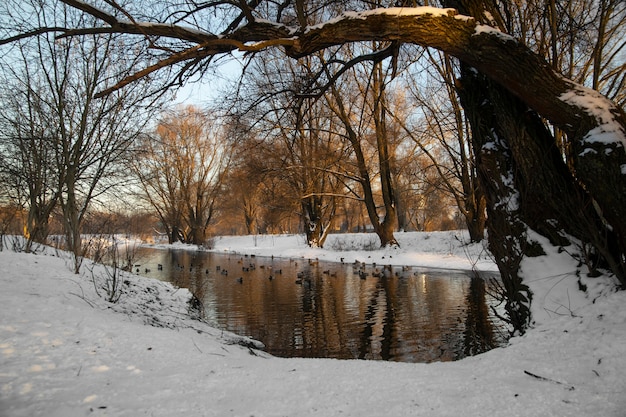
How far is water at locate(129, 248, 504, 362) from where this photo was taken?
5.63 metres

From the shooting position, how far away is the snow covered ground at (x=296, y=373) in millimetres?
2354

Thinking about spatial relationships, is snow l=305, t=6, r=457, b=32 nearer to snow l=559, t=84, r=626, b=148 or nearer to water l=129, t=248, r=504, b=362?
snow l=559, t=84, r=626, b=148

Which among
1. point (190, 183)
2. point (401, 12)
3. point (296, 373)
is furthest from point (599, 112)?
point (190, 183)

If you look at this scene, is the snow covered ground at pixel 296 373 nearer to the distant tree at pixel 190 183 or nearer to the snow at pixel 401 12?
the snow at pixel 401 12

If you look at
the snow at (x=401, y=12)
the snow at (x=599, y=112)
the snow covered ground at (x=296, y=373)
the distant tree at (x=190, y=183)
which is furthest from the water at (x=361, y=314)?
the distant tree at (x=190, y=183)

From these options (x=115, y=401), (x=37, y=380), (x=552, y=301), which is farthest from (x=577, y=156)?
(x=37, y=380)

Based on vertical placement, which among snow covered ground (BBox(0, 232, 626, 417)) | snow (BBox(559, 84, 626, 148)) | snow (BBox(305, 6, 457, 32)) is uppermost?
snow (BBox(305, 6, 457, 32))

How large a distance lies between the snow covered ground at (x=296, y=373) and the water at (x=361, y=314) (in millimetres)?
1538

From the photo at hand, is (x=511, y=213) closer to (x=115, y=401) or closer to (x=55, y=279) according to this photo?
(x=115, y=401)

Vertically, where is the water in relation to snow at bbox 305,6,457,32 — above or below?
below

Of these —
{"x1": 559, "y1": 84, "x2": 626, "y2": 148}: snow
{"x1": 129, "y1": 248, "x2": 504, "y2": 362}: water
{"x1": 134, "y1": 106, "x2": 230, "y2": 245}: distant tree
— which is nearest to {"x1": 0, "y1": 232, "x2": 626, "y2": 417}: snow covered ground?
{"x1": 559, "y1": 84, "x2": 626, "y2": 148}: snow

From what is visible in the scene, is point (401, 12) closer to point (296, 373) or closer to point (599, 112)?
point (599, 112)

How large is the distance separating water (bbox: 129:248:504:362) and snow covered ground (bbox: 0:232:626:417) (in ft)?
5.04

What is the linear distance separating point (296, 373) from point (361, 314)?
4.98 metres
